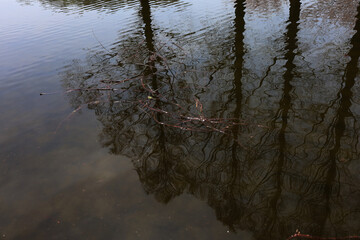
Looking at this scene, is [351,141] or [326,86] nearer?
[351,141]

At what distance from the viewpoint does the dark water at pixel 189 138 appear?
358 cm

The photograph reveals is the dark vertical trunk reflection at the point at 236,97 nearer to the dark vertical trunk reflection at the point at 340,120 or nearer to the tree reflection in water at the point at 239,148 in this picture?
the tree reflection in water at the point at 239,148

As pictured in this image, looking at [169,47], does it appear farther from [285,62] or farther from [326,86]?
[326,86]

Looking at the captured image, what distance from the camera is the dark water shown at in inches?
141

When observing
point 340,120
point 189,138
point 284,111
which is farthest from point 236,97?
point 340,120

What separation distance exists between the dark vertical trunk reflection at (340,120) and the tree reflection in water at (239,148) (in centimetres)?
1

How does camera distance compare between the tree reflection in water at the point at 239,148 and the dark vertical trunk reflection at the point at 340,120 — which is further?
the dark vertical trunk reflection at the point at 340,120

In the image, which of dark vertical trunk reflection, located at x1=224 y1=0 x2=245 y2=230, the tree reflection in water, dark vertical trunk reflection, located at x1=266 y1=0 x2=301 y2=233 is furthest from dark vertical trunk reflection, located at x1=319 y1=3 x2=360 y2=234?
dark vertical trunk reflection, located at x1=224 y1=0 x2=245 y2=230

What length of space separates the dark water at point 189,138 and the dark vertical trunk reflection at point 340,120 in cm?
2

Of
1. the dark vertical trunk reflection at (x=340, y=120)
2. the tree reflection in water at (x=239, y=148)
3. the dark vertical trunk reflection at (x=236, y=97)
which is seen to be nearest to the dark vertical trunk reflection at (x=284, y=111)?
the tree reflection in water at (x=239, y=148)

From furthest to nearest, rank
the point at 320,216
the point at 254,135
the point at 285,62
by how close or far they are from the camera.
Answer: the point at 285,62 → the point at 254,135 → the point at 320,216

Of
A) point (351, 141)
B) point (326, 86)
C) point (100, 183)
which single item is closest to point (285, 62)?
point (326, 86)

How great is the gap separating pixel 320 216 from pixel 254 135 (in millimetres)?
1951

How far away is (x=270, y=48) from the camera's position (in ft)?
29.9
